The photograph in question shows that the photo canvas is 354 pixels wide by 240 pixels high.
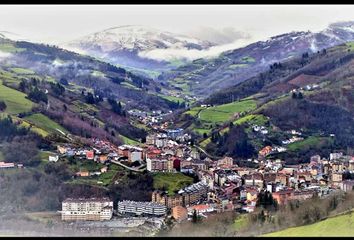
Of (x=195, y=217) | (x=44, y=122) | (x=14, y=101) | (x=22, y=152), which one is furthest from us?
(x=14, y=101)

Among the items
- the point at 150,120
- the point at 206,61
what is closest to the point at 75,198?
the point at 150,120

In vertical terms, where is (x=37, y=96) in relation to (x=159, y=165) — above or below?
above

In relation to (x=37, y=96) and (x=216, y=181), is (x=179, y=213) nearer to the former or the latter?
(x=216, y=181)

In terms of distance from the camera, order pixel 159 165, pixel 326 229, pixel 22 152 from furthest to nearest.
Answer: pixel 22 152 → pixel 159 165 → pixel 326 229

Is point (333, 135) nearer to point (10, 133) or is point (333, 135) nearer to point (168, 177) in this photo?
point (168, 177)

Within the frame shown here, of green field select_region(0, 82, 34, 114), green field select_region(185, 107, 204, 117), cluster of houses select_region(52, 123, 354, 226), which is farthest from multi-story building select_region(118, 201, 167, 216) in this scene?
green field select_region(185, 107, 204, 117)

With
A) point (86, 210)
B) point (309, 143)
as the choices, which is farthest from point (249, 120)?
point (86, 210)

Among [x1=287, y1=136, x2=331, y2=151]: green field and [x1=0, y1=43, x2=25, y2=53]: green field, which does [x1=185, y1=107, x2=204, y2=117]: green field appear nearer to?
[x1=287, y1=136, x2=331, y2=151]: green field
